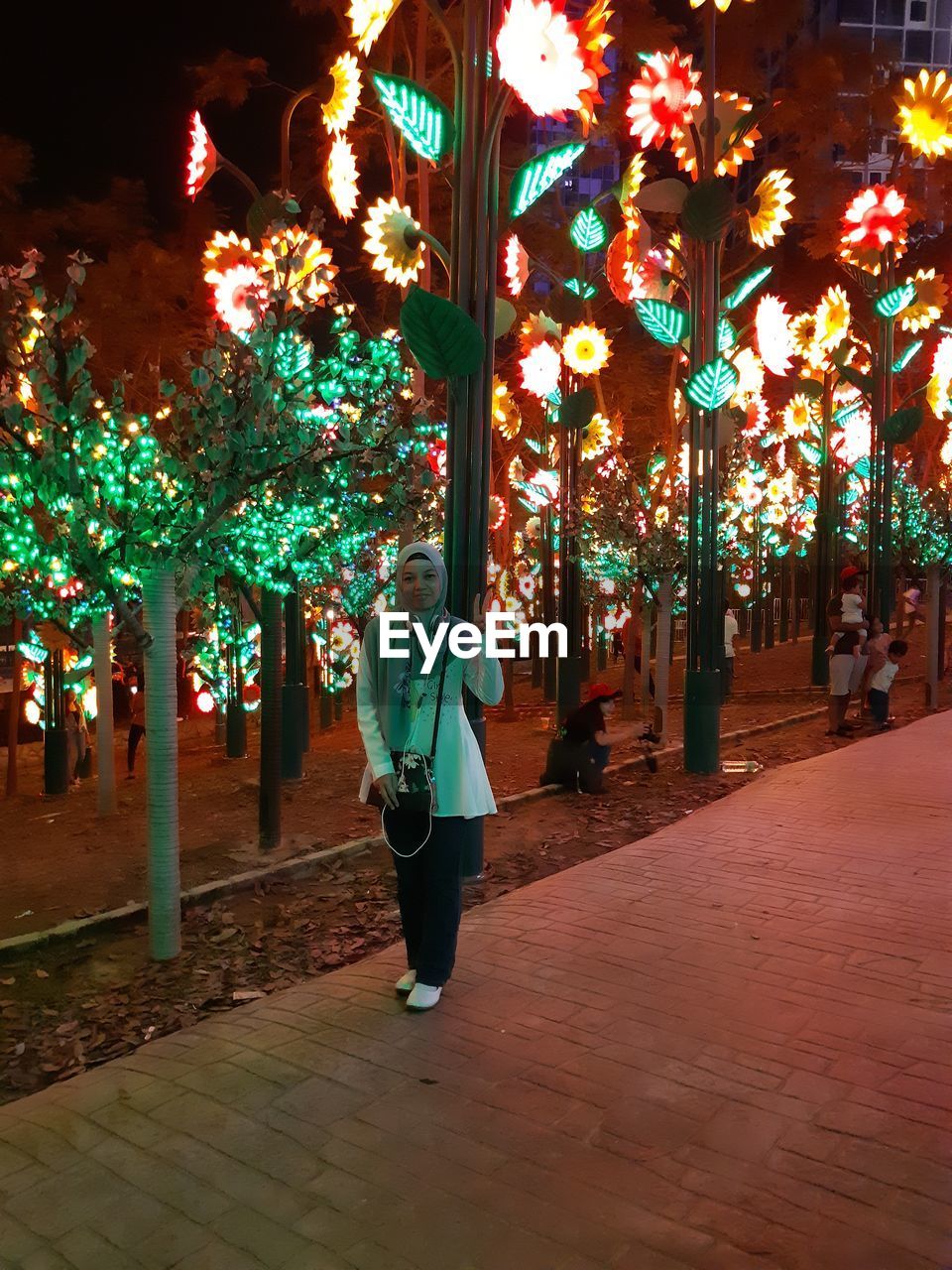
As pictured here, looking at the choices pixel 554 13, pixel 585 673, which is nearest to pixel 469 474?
pixel 554 13

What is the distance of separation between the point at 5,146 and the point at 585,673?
13806mm

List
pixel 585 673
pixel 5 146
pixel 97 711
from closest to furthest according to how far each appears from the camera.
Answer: pixel 97 711, pixel 5 146, pixel 585 673

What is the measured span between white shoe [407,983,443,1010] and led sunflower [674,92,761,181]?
884cm

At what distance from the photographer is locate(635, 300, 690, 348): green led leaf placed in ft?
34.2

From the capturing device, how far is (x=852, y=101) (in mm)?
20688

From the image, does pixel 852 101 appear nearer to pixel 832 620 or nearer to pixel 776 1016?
pixel 832 620

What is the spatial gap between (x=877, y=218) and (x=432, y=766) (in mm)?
13710

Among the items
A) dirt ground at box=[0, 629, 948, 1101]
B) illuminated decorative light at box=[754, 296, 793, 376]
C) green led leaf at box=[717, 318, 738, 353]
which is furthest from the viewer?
illuminated decorative light at box=[754, 296, 793, 376]

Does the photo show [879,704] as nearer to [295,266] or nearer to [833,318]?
[833,318]

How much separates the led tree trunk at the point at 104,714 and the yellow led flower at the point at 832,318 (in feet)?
40.0

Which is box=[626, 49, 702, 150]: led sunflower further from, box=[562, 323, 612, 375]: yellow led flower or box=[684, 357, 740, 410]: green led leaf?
box=[562, 323, 612, 375]: yellow led flower

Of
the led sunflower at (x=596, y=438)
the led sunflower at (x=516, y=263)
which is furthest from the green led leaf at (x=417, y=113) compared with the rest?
the led sunflower at (x=596, y=438)

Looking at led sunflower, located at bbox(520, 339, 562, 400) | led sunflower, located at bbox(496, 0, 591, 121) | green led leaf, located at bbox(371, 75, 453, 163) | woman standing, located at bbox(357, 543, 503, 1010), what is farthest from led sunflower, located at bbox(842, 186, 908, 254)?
woman standing, located at bbox(357, 543, 503, 1010)

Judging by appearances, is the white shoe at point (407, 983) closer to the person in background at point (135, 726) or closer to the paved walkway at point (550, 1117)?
the paved walkway at point (550, 1117)
